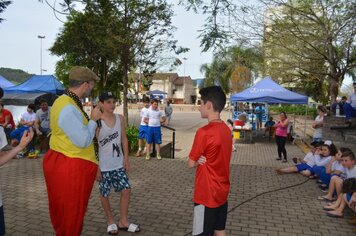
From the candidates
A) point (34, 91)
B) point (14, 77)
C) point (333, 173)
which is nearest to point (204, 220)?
point (333, 173)

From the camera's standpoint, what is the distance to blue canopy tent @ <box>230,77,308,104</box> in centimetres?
1536

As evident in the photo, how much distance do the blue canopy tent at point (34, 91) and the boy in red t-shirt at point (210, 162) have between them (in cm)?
1089

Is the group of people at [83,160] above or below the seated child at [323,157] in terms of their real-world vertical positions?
above

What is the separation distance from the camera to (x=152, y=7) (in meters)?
12.0

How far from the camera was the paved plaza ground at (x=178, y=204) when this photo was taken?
481cm

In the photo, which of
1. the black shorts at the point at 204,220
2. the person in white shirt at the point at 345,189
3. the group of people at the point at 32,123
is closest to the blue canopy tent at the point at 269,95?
the group of people at the point at 32,123

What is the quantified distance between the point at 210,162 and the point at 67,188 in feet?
4.09

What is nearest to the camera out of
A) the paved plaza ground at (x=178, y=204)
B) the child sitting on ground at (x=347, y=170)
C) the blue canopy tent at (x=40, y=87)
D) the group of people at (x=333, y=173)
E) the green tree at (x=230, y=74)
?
the paved plaza ground at (x=178, y=204)

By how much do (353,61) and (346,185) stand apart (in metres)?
11.4

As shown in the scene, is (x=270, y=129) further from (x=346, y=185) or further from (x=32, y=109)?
(x=346, y=185)

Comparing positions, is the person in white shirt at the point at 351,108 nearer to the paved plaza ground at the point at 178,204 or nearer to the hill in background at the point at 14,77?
the paved plaza ground at the point at 178,204

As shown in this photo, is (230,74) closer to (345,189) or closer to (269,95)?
(269,95)

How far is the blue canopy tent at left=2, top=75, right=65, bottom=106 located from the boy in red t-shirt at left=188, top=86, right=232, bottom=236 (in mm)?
10887

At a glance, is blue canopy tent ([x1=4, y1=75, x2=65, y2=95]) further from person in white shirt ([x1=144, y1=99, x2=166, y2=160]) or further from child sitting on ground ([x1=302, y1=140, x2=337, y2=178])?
child sitting on ground ([x1=302, y1=140, x2=337, y2=178])
